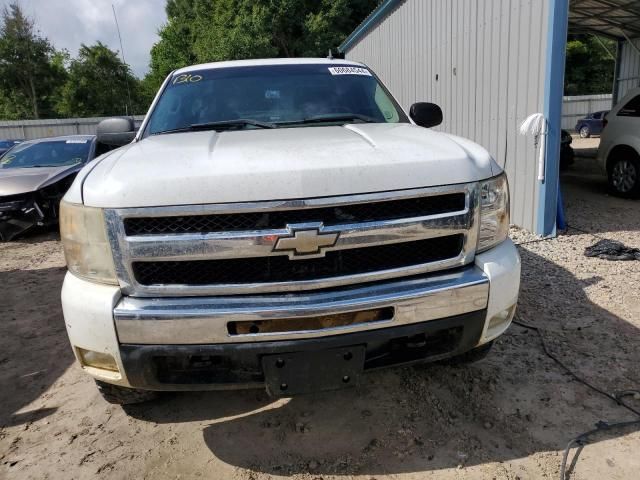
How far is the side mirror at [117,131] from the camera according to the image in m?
3.64

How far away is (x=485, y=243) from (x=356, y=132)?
3.00 feet

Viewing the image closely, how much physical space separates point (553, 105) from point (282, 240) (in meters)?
4.76

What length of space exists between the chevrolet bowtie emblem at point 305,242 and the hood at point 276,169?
14 cm

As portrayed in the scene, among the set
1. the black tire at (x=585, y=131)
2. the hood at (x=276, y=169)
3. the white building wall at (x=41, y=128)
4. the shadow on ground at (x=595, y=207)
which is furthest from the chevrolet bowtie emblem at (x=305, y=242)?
the white building wall at (x=41, y=128)

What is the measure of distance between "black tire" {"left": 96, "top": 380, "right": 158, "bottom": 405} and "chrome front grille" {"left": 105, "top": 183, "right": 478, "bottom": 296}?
29.0 inches

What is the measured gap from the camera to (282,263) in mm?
2074

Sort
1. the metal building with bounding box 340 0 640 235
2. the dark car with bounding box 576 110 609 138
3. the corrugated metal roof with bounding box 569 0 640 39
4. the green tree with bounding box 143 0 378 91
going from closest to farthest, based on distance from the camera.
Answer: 1. the metal building with bounding box 340 0 640 235
2. the corrugated metal roof with bounding box 569 0 640 39
3. the dark car with bounding box 576 110 609 138
4. the green tree with bounding box 143 0 378 91

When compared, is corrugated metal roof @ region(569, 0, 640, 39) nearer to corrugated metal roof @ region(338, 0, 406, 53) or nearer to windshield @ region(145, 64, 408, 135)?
corrugated metal roof @ region(338, 0, 406, 53)

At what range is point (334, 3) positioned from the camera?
2733 centimetres

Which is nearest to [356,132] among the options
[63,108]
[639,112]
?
[639,112]

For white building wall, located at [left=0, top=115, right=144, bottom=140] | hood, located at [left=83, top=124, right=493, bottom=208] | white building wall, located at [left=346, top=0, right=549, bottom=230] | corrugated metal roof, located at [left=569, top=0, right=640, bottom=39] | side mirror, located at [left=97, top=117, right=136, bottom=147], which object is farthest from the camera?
white building wall, located at [left=0, top=115, right=144, bottom=140]

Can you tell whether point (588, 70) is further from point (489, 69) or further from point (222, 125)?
point (222, 125)

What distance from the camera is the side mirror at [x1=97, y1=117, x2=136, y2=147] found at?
11.9ft

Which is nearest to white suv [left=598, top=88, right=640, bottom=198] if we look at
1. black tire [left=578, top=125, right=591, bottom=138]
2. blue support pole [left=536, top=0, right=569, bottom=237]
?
blue support pole [left=536, top=0, right=569, bottom=237]
